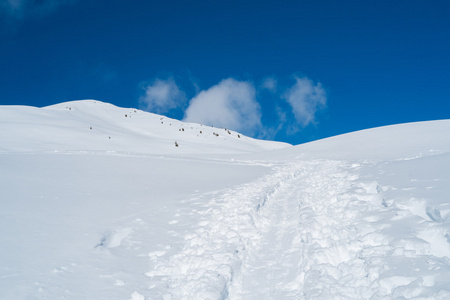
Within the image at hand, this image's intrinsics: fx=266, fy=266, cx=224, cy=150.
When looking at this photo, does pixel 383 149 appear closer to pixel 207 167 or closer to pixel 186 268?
pixel 207 167

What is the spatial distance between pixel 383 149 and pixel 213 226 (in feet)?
43.6

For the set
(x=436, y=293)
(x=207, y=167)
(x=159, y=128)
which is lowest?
(x=436, y=293)

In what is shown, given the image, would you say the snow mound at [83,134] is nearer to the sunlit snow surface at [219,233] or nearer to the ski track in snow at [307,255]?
the sunlit snow surface at [219,233]

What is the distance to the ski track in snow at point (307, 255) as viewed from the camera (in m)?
3.74

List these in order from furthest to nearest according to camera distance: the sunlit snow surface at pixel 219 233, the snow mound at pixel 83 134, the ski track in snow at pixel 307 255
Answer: the snow mound at pixel 83 134 < the sunlit snow surface at pixel 219 233 < the ski track in snow at pixel 307 255

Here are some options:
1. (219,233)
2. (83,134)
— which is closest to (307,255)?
(219,233)

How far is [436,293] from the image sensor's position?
3172mm

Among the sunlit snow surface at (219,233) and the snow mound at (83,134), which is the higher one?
the snow mound at (83,134)

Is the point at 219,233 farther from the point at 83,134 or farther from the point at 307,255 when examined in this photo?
the point at 83,134

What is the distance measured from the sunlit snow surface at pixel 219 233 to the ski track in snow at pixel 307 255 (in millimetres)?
21

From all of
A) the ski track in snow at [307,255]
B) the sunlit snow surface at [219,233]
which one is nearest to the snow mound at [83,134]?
the sunlit snow surface at [219,233]

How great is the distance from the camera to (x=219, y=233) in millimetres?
5930

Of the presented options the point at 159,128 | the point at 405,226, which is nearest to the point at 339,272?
the point at 405,226

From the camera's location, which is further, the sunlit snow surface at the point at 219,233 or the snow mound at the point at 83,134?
the snow mound at the point at 83,134
